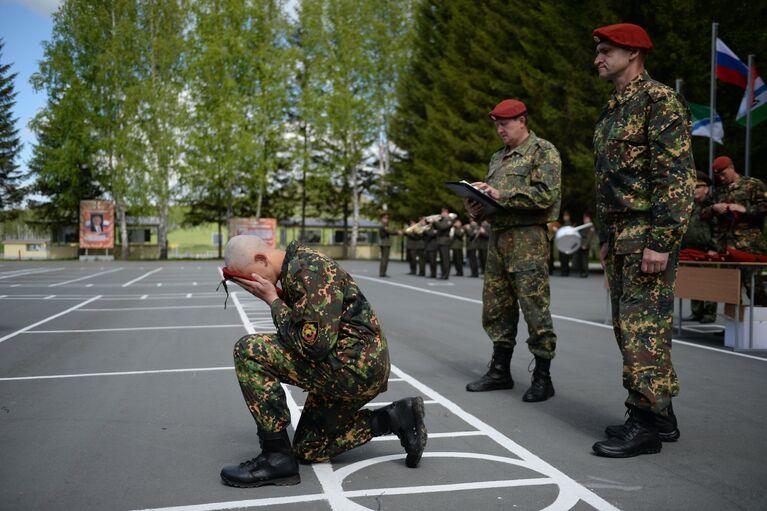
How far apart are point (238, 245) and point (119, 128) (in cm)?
4927

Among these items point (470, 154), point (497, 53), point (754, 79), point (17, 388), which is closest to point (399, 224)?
point (470, 154)

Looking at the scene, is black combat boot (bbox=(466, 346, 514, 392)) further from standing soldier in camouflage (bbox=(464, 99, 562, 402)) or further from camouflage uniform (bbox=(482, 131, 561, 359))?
camouflage uniform (bbox=(482, 131, 561, 359))

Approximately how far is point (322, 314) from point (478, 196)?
87.1 inches

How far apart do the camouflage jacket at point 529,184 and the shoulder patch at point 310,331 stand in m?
2.36

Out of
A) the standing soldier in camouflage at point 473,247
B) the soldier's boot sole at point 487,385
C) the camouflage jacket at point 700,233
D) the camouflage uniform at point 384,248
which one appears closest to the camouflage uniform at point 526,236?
the soldier's boot sole at point 487,385

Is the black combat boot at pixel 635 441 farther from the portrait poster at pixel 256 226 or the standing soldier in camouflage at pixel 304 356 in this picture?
the portrait poster at pixel 256 226

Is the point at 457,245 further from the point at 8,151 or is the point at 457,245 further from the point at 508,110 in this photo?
the point at 8,151

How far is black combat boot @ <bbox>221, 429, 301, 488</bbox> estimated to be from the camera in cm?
385

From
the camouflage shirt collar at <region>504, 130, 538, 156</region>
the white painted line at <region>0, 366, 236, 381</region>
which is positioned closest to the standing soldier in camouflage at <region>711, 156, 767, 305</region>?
the camouflage shirt collar at <region>504, 130, 538, 156</region>

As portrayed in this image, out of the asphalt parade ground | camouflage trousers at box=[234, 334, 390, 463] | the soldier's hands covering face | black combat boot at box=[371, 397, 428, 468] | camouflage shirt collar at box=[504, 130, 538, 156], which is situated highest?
camouflage shirt collar at box=[504, 130, 538, 156]

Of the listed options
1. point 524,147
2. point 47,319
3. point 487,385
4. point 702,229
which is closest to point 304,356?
point 487,385

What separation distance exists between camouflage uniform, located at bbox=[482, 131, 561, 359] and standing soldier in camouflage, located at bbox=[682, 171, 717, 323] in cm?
513

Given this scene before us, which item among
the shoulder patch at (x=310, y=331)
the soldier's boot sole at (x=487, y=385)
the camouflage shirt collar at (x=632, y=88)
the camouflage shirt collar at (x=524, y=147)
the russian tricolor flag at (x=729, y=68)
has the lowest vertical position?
the soldier's boot sole at (x=487, y=385)

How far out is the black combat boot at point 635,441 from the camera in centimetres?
427
